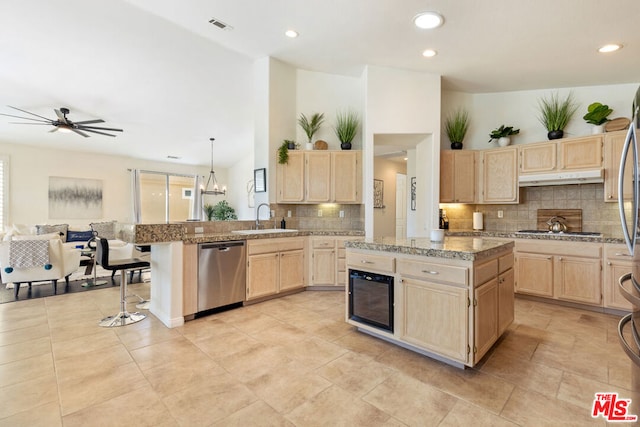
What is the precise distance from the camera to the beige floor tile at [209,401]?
1677mm

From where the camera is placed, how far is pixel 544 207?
423cm

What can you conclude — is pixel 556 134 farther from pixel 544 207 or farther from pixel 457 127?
pixel 457 127

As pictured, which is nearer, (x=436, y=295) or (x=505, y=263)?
(x=436, y=295)

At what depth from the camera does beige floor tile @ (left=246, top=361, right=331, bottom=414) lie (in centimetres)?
182

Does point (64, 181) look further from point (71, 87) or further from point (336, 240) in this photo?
point (336, 240)

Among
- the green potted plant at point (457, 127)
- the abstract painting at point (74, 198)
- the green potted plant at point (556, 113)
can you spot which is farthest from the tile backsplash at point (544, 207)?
the abstract painting at point (74, 198)

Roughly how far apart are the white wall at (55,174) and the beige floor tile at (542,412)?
921 cm

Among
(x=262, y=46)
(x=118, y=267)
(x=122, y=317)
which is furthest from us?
(x=262, y=46)

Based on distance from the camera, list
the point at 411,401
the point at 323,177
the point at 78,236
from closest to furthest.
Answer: the point at 411,401
the point at 323,177
the point at 78,236

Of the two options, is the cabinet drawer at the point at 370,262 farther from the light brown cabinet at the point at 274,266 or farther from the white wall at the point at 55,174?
the white wall at the point at 55,174

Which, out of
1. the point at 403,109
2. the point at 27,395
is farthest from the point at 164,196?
the point at 27,395

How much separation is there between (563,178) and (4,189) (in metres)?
10.5

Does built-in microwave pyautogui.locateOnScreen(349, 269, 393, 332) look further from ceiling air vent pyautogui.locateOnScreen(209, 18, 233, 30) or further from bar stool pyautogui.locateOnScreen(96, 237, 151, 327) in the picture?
ceiling air vent pyautogui.locateOnScreen(209, 18, 233, 30)

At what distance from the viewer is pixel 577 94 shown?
4.07 m
